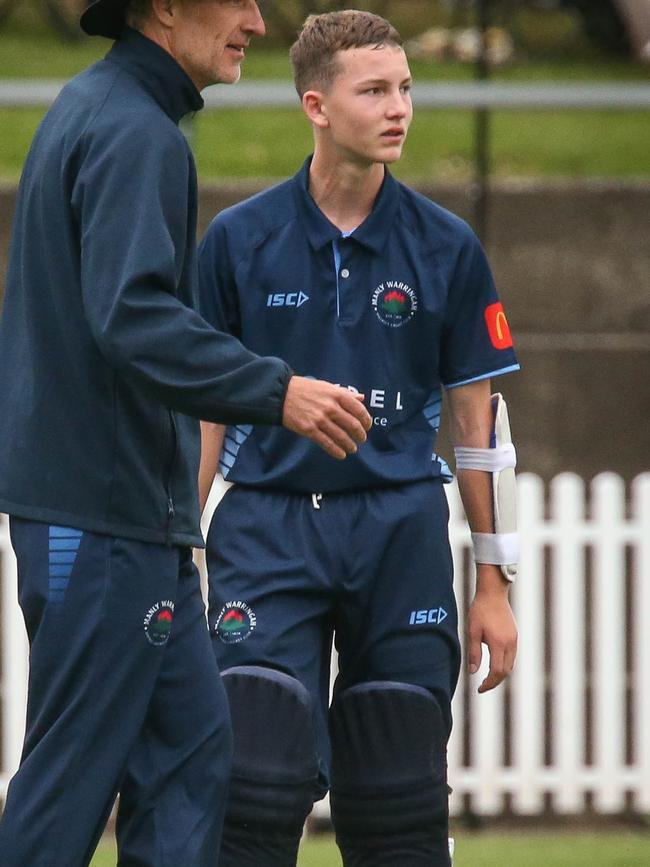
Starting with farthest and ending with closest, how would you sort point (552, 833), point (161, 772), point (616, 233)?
point (616, 233), point (552, 833), point (161, 772)

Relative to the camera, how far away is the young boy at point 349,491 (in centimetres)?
370

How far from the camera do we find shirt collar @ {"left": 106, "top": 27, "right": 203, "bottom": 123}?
3078 mm

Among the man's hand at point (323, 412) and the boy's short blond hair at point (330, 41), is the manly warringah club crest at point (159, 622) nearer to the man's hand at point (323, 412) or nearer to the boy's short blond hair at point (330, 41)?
the man's hand at point (323, 412)

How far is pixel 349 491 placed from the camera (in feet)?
12.3

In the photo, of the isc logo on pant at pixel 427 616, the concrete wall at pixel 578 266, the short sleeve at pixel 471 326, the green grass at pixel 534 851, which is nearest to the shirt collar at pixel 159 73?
the short sleeve at pixel 471 326

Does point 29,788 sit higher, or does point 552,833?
point 29,788

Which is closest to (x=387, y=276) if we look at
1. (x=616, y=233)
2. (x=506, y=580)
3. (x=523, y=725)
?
(x=506, y=580)

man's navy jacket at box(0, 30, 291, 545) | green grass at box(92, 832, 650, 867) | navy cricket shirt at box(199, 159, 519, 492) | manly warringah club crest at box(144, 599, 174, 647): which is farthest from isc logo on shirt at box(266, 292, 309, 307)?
green grass at box(92, 832, 650, 867)

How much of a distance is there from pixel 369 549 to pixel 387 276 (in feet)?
1.91

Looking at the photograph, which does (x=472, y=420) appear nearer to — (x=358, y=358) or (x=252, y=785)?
(x=358, y=358)

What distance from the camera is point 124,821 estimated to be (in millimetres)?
3209

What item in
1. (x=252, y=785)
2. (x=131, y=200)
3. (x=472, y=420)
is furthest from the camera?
(x=472, y=420)

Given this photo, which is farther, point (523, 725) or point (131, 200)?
point (523, 725)

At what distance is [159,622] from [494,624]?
41.8 inches
